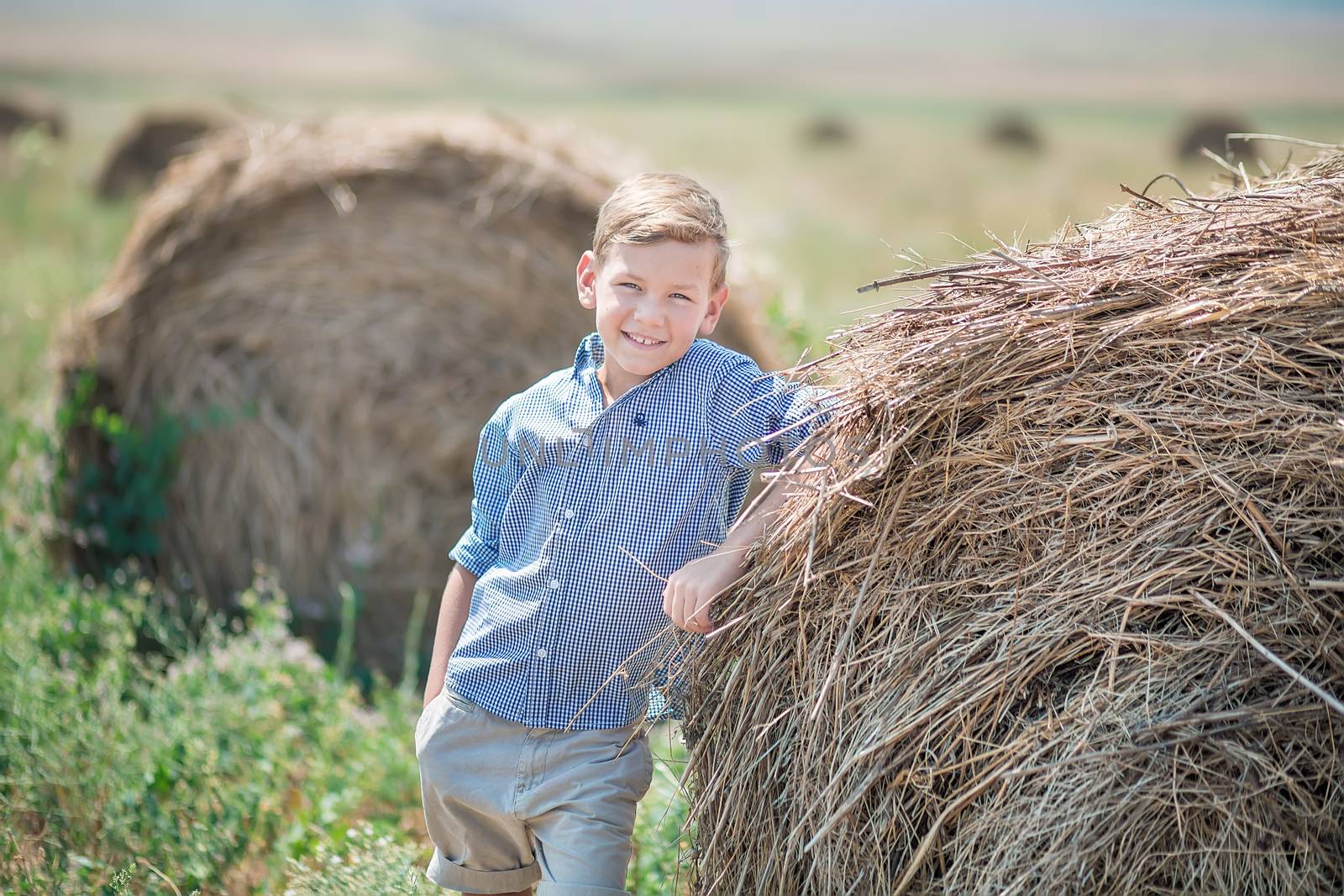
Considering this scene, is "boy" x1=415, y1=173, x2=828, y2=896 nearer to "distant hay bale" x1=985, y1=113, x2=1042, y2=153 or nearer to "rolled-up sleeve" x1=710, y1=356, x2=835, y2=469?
"rolled-up sleeve" x1=710, y1=356, x2=835, y2=469

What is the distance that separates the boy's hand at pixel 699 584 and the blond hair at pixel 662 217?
0.53m

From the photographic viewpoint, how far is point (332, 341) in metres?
4.51

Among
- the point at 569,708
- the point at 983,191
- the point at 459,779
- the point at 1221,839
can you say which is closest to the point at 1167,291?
the point at 1221,839

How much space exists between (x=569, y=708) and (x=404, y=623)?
7.72ft

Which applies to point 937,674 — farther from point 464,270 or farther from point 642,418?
point 464,270

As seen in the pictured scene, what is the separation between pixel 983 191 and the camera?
→ 1245 centimetres

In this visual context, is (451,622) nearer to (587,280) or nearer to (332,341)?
(587,280)

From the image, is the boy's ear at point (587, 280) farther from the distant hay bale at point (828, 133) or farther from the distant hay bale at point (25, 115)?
the distant hay bale at point (828, 133)

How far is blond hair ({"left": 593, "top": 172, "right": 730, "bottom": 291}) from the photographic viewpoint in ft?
7.14

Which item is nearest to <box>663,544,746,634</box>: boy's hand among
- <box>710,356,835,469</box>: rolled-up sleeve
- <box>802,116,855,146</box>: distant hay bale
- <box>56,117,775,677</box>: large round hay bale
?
<box>710,356,835,469</box>: rolled-up sleeve

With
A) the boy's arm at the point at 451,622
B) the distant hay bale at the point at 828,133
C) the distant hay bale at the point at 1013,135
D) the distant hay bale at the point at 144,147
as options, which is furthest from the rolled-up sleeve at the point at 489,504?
the distant hay bale at the point at 828,133

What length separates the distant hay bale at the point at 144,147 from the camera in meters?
11.0

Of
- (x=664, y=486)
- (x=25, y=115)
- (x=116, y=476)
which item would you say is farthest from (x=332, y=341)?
(x=25, y=115)

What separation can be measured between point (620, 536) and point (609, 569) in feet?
0.21
